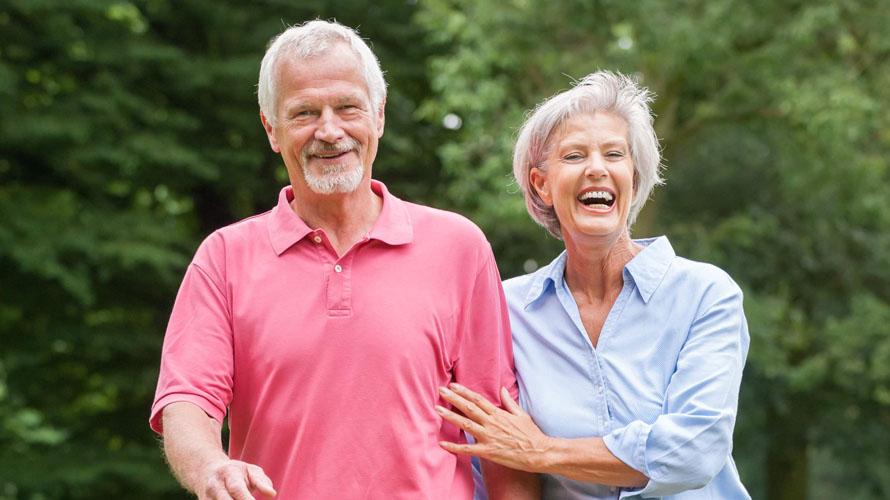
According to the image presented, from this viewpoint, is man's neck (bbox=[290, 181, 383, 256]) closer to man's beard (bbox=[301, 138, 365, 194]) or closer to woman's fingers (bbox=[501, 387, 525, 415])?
man's beard (bbox=[301, 138, 365, 194])

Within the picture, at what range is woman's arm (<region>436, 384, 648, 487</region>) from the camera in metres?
2.90

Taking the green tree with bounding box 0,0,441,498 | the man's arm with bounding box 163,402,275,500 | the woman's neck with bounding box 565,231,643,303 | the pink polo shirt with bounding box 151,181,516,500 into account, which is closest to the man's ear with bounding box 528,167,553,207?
the woman's neck with bounding box 565,231,643,303

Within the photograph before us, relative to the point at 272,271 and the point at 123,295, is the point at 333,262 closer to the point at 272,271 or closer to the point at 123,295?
the point at 272,271

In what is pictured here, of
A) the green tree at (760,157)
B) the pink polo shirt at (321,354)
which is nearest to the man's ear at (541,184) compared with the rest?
the pink polo shirt at (321,354)

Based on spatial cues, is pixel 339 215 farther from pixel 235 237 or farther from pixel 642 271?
pixel 642 271

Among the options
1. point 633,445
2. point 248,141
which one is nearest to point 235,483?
point 633,445

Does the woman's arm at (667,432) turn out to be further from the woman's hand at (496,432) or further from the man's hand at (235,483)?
the man's hand at (235,483)

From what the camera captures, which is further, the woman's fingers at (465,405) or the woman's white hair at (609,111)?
the woman's white hair at (609,111)

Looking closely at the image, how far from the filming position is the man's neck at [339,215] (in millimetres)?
2895

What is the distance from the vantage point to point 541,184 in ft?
10.8

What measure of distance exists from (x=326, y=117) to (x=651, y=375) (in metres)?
0.96

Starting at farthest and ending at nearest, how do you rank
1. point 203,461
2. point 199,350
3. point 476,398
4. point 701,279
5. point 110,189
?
point 110,189 → point 701,279 → point 476,398 → point 199,350 → point 203,461

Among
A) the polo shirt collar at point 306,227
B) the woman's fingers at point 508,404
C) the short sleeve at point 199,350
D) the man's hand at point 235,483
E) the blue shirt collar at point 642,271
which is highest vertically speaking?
the polo shirt collar at point 306,227

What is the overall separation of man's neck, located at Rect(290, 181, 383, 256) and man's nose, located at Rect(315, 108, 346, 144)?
14 centimetres
